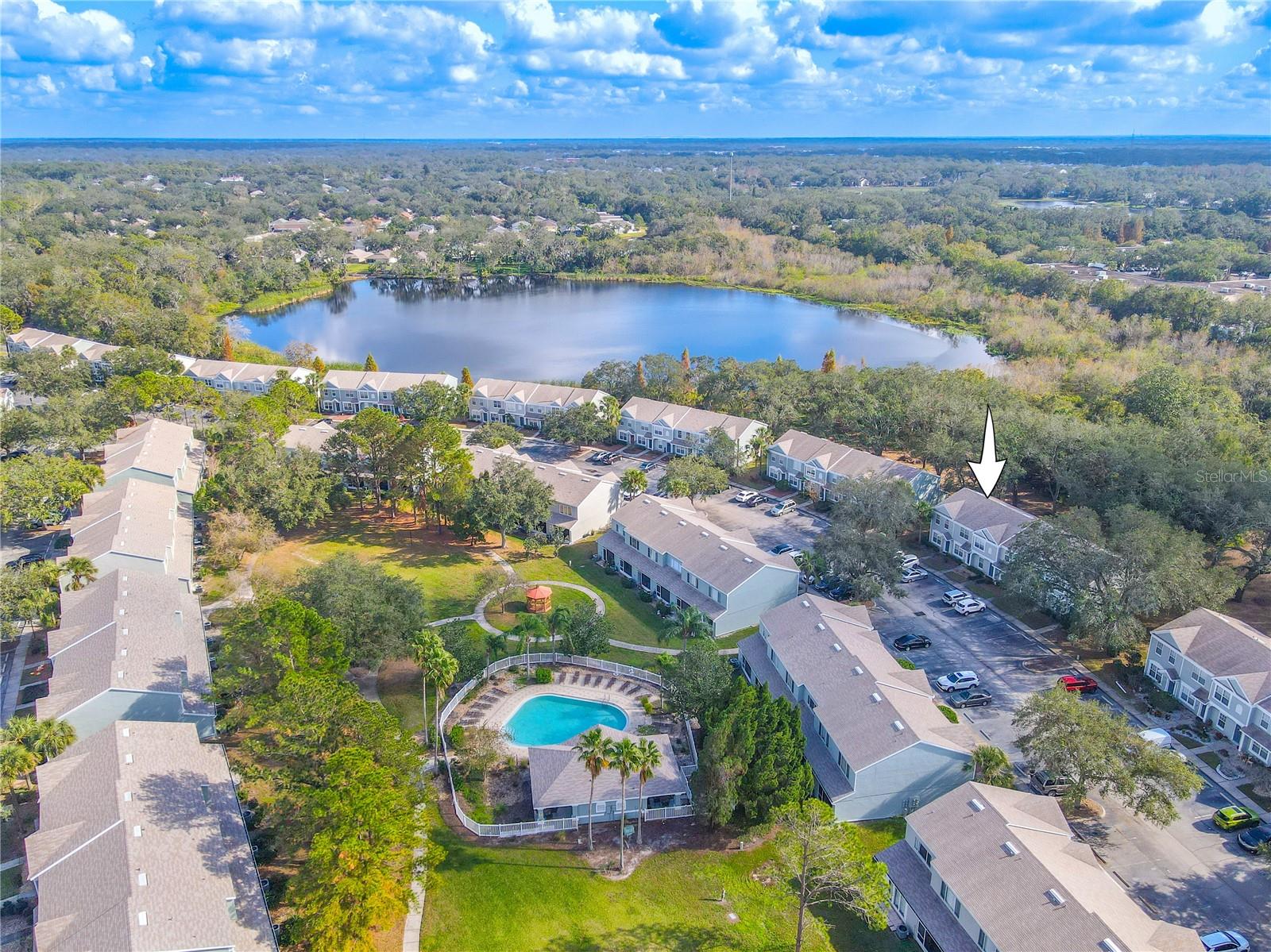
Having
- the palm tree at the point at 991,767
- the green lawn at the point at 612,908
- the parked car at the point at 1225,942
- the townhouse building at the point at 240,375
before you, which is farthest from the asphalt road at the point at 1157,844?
the townhouse building at the point at 240,375

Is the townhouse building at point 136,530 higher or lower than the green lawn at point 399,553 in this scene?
higher

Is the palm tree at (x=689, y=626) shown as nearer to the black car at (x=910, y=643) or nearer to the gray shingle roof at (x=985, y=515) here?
the black car at (x=910, y=643)

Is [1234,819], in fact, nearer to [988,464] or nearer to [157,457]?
[988,464]

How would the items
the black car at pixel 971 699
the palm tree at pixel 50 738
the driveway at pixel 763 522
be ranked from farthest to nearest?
the driveway at pixel 763 522
the black car at pixel 971 699
the palm tree at pixel 50 738

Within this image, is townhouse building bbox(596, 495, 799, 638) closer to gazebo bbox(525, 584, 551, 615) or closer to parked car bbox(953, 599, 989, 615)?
gazebo bbox(525, 584, 551, 615)

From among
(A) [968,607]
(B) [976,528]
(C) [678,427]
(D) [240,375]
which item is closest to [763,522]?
(B) [976,528]

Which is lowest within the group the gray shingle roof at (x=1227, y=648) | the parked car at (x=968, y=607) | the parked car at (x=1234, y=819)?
the parked car at (x=968, y=607)

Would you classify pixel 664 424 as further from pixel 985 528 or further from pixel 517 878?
pixel 517 878

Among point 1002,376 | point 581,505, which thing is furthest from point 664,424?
point 1002,376
